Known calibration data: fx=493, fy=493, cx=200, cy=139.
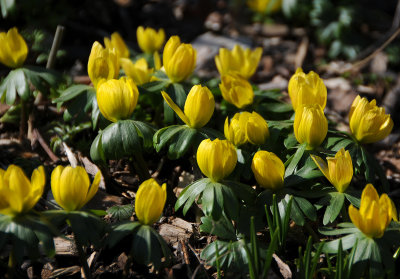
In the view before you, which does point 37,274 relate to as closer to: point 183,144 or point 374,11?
point 183,144

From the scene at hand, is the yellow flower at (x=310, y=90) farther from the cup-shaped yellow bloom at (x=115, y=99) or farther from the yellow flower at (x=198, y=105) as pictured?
the cup-shaped yellow bloom at (x=115, y=99)

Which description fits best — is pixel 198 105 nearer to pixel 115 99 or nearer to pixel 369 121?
pixel 115 99

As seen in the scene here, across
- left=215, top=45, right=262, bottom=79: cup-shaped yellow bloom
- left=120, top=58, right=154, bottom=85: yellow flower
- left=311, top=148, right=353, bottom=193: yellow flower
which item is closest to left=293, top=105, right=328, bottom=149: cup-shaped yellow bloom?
left=311, top=148, right=353, bottom=193: yellow flower

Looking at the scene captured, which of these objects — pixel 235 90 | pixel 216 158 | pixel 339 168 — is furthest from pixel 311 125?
pixel 235 90

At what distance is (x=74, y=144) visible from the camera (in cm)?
301

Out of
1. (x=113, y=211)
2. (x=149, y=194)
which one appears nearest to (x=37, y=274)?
(x=113, y=211)

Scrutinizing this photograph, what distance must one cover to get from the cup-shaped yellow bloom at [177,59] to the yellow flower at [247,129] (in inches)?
17.6

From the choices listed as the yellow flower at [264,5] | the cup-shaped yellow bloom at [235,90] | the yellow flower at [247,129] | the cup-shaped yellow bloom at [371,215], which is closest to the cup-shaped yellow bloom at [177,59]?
the cup-shaped yellow bloom at [235,90]

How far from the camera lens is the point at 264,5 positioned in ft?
17.1

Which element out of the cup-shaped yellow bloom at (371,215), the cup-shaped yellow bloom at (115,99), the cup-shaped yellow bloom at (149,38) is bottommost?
the cup-shaped yellow bloom at (371,215)

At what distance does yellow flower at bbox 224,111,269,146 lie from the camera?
2271mm

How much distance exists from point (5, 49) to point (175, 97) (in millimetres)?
901

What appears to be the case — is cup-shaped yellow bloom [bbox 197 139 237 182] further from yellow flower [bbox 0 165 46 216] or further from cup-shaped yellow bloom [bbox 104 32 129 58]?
cup-shaped yellow bloom [bbox 104 32 129 58]

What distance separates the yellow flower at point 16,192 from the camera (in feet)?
5.78
